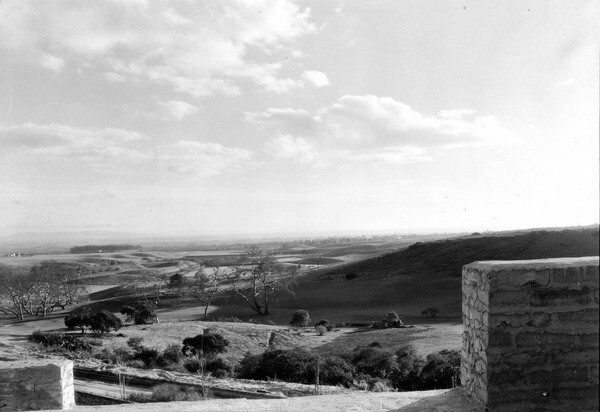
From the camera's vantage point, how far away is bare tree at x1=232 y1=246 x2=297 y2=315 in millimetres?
43094

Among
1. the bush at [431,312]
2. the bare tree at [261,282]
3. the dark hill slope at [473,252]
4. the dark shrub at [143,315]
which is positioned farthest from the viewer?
the bare tree at [261,282]

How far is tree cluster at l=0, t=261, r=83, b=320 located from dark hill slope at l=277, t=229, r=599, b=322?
66.5 ft

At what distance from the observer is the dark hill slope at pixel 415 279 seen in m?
38.6

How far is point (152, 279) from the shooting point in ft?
182

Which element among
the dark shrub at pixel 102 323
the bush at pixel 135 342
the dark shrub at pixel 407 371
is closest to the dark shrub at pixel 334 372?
the dark shrub at pixel 407 371

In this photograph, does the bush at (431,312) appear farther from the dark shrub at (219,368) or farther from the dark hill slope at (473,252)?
the dark shrub at (219,368)

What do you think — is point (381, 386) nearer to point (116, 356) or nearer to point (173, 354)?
point (173, 354)

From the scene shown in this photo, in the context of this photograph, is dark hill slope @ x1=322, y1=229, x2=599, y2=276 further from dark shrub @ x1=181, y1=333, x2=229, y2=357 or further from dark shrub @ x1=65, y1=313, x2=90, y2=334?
dark shrub @ x1=65, y1=313, x2=90, y2=334

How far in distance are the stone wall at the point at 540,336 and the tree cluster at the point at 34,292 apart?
43.1 m

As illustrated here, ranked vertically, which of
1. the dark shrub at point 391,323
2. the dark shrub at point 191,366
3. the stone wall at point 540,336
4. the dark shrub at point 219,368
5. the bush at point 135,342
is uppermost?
the stone wall at point 540,336

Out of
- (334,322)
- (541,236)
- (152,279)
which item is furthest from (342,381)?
(152,279)

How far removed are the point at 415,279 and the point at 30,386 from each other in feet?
143

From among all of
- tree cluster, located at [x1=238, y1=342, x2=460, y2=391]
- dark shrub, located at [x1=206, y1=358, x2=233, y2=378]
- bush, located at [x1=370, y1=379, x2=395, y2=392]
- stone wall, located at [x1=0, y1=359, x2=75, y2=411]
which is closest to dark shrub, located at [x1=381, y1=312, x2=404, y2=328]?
tree cluster, located at [x1=238, y1=342, x2=460, y2=391]

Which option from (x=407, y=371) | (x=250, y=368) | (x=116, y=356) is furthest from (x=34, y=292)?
(x=407, y=371)
